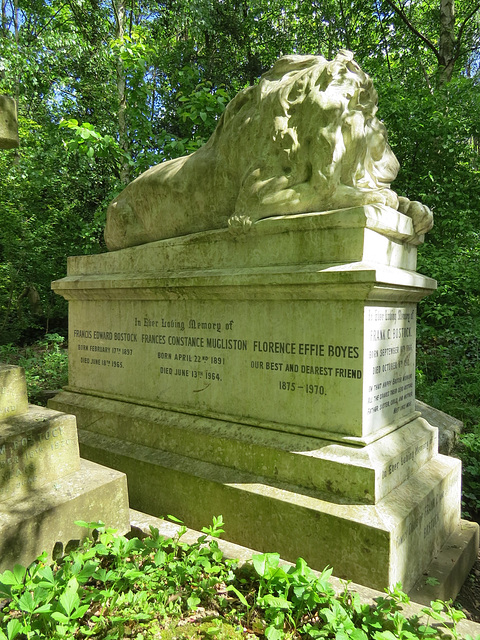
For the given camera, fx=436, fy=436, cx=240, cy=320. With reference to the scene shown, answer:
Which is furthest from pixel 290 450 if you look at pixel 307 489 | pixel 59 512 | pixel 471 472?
pixel 471 472

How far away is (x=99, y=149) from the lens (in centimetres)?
719

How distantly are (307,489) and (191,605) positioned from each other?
123cm

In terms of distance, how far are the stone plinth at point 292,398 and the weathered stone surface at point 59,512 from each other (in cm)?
83

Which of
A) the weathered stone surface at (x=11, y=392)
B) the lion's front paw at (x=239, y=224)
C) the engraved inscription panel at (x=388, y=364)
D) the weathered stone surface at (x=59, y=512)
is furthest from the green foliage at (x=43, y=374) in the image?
the engraved inscription panel at (x=388, y=364)

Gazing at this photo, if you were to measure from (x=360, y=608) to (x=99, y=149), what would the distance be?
23.9ft

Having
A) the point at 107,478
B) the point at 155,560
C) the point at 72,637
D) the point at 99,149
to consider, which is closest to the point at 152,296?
the point at 107,478

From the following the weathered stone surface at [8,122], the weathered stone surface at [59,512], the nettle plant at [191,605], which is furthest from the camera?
the weathered stone surface at [8,122]

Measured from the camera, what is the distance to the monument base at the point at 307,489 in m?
2.58

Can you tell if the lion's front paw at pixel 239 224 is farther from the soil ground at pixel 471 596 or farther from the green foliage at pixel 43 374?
the green foliage at pixel 43 374

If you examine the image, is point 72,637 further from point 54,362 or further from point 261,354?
point 54,362

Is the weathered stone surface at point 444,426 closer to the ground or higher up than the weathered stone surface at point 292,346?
closer to the ground

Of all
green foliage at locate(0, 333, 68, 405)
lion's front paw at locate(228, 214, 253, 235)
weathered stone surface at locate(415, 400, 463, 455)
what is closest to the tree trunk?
weathered stone surface at locate(415, 400, 463, 455)

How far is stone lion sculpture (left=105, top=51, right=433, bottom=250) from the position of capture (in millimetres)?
3010

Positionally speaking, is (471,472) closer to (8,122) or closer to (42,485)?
(42,485)
